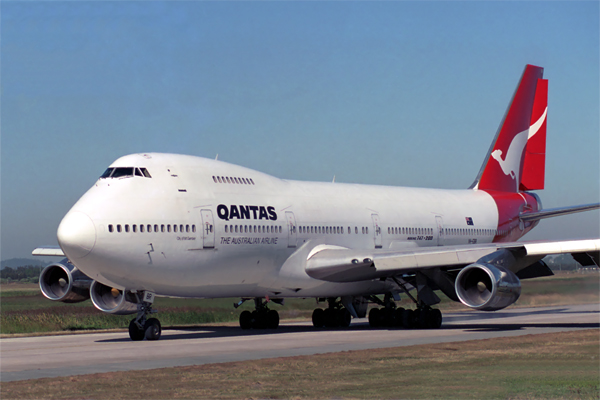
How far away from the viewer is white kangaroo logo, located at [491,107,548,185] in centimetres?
3493

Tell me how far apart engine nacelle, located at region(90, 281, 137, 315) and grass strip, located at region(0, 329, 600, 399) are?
8.54 meters

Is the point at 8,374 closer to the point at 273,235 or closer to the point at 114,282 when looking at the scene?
the point at 114,282

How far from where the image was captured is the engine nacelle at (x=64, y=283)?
2373 centimetres

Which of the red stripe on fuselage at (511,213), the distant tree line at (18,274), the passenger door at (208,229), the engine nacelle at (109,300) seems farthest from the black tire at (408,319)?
the distant tree line at (18,274)

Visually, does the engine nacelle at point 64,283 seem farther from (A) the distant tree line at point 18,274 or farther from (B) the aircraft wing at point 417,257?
(A) the distant tree line at point 18,274

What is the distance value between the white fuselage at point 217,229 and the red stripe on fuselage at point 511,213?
7.31 metres

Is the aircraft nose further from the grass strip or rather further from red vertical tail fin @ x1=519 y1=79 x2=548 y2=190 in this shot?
red vertical tail fin @ x1=519 y1=79 x2=548 y2=190

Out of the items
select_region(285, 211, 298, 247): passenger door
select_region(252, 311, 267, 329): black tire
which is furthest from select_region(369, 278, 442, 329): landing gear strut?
select_region(285, 211, 298, 247): passenger door

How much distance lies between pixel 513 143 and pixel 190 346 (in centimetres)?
2169

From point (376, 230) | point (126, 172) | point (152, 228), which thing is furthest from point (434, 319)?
point (126, 172)

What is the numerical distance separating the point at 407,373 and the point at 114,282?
370 inches

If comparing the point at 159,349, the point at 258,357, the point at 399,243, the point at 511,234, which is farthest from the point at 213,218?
the point at 511,234

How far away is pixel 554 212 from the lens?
3247 centimetres

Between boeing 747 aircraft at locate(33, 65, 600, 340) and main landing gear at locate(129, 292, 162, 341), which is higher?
boeing 747 aircraft at locate(33, 65, 600, 340)
